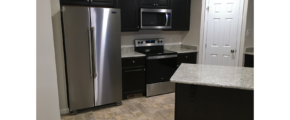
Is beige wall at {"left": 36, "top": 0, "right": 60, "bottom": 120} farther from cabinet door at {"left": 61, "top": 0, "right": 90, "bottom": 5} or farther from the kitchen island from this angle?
cabinet door at {"left": 61, "top": 0, "right": 90, "bottom": 5}

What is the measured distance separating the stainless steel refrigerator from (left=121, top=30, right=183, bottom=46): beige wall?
807 millimetres

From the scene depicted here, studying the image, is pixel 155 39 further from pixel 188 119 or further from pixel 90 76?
pixel 188 119

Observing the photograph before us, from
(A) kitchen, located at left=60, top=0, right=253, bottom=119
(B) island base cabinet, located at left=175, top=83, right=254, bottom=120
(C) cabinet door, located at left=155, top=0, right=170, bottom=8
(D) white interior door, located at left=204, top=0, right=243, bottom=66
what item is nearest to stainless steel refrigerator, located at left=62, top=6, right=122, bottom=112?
(A) kitchen, located at left=60, top=0, right=253, bottom=119

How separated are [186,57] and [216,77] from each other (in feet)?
6.82

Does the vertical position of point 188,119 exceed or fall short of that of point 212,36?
it falls short

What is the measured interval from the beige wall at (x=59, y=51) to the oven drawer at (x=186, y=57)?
2.22 meters

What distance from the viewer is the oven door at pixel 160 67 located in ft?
11.7

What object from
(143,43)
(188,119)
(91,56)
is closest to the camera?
(188,119)

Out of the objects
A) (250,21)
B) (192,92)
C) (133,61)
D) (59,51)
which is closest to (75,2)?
(59,51)

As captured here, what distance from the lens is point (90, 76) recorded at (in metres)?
2.90

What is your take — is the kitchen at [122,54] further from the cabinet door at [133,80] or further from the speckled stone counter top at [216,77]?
the speckled stone counter top at [216,77]
